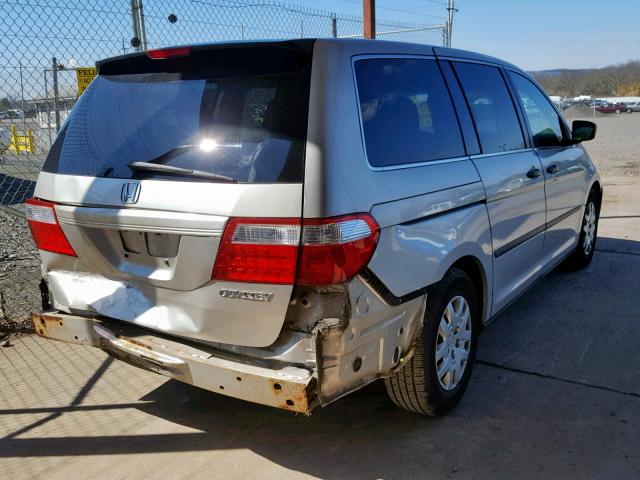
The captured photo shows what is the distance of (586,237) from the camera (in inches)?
233

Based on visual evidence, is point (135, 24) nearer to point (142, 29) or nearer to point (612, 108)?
point (142, 29)

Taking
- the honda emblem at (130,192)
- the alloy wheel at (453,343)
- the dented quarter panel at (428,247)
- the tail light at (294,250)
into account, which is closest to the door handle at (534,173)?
the dented quarter panel at (428,247)

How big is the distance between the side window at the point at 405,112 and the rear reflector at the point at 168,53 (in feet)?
2.63

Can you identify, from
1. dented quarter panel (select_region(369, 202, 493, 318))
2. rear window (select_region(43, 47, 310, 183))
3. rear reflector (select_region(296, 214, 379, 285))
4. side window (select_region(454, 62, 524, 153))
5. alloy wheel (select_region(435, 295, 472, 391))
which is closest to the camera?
rear reflector (select_region(296, 214, 379, 285))

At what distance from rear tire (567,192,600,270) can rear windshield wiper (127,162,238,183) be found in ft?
14.0

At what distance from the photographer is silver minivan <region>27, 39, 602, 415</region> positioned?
2447 millimetres

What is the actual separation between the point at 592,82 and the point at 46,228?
12351 cm

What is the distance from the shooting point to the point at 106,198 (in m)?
2.79

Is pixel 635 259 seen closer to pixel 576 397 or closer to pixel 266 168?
pixel 576 397

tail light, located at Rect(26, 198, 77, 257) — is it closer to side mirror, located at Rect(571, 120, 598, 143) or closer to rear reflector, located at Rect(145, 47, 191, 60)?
rear reflector, located at Rect(145, 47, 191, 60)

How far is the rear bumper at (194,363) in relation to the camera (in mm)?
2449

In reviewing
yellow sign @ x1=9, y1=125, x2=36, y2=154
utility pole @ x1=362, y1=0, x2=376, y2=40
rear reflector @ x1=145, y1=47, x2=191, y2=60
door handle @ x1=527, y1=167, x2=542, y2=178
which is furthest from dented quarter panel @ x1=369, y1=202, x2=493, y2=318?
utility pole @ x1=362, y1=0, x2=376, y2=40

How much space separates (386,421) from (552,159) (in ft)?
8.28

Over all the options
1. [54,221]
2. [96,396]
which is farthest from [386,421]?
[54,221]
